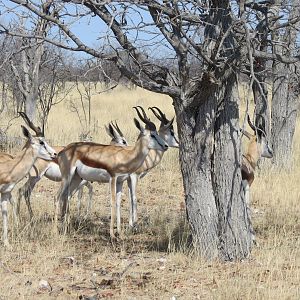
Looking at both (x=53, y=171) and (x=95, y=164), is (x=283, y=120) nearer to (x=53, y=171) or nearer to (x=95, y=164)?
(x=53, y=171)

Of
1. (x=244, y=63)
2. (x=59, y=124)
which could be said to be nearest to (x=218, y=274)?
(x=244, y=63)

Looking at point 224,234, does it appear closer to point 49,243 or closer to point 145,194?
point 49,243

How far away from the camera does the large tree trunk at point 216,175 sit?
6.80 meters

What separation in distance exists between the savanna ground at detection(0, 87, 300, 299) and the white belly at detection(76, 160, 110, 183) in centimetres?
59

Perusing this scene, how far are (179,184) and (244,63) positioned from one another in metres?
6.01

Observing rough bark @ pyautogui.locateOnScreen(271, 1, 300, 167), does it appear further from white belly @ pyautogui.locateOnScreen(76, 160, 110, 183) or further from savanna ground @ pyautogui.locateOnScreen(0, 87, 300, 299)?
white belly @ pyautogui.locateOnScreen(76, 160, 110, 183)

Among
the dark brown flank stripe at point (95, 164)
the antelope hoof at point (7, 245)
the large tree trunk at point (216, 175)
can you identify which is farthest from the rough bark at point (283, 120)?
the antelope hoof at point (7, 245)

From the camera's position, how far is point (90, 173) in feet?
29.9

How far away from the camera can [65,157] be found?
9297 millimetres

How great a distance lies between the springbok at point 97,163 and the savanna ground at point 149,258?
56 centimetres

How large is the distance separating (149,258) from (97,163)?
222cm

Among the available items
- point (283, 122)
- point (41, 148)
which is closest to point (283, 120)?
point (283, 122)

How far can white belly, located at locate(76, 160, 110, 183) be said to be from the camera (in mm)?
9070

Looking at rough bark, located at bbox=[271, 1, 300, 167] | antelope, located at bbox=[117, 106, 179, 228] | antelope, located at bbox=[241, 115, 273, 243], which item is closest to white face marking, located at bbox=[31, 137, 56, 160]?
antelope, located at bbox=[117, 106, 179, 228]
